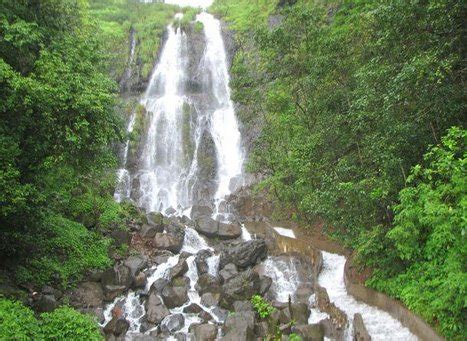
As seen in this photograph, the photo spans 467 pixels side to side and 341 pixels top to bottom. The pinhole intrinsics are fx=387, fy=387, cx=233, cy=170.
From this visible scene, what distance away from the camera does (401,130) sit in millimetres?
9695

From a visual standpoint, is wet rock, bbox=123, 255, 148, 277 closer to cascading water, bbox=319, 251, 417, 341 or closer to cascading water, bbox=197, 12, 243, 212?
cascading water, bbox=319, 251, 417, 341

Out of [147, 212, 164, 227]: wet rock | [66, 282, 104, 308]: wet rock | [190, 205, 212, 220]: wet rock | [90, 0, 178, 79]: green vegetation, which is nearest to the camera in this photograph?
[66, 282, 104, 308]: wet rock

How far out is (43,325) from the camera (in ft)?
27.0

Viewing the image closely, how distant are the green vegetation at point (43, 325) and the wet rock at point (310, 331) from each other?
4.81m

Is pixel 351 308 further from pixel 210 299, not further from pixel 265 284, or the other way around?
pixel 210 299

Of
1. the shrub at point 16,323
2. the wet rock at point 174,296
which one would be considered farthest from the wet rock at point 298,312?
the shrub at point 16,323

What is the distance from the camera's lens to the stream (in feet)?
38.2

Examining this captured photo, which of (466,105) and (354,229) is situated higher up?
(466,105)

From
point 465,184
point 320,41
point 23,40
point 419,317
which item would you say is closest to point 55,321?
point 23,40

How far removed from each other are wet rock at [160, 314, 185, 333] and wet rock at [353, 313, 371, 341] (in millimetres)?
4915

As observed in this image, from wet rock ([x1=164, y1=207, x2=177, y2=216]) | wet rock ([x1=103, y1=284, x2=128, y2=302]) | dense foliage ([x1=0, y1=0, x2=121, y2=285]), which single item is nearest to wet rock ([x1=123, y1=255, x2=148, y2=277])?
wet rock ([x1=103, y1=284, x2=128, y2=302])

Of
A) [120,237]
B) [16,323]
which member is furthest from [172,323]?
[120,237]

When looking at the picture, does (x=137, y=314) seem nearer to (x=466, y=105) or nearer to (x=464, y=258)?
(x=464, y=258)

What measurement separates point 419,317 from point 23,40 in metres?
10.9
